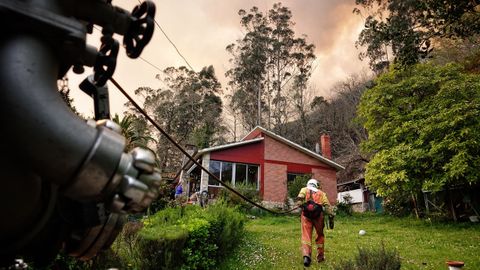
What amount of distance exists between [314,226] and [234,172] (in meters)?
18.5

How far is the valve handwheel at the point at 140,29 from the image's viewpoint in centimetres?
171

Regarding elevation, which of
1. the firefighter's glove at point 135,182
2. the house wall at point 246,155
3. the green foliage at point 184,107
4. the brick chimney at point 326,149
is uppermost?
the green foliage at point 184,107

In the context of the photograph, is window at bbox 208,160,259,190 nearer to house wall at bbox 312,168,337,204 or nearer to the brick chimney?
house wall at bbox 312,168,337,204

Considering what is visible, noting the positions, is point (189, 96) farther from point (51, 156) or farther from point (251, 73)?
point (51, 156)

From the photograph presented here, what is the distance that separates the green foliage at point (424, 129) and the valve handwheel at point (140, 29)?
1729cm

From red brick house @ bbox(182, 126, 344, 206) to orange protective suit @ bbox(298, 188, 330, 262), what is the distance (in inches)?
668

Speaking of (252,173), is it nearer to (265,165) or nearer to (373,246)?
(265,165)

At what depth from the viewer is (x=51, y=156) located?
117cm

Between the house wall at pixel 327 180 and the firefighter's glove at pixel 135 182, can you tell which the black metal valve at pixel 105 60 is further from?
the house wall at pixel 327 180

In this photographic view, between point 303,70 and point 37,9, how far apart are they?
52.1m

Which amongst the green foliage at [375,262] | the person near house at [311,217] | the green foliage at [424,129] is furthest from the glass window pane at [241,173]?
the green foliage at [375,262]

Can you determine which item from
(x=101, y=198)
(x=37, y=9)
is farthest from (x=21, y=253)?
(x=37, y=9)

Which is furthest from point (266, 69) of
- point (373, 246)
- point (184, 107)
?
point (373, 246)

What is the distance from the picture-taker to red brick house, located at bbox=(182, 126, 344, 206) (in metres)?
26.7
